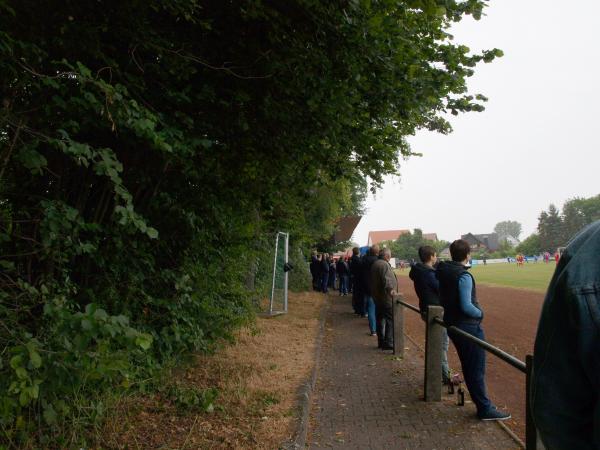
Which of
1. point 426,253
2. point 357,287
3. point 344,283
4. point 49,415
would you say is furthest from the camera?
point 344,283

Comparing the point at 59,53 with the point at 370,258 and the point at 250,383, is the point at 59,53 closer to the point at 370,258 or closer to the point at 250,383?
the point at 250,383

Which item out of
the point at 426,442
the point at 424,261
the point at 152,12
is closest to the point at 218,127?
the point at 152,12

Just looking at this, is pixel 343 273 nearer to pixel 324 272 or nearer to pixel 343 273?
pixel 343 273

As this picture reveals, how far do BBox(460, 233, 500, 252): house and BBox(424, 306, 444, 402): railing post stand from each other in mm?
129913

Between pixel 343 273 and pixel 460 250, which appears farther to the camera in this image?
pixel 343 273

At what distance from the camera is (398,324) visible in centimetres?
830

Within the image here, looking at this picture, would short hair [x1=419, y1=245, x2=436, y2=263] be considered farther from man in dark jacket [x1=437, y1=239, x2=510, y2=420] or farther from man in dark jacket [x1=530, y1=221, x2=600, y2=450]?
man in dark jacket [x1=530, y1=221, x2=600, y2=450]

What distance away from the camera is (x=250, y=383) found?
6.05 metres

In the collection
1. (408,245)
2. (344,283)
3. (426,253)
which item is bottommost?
(344,283)

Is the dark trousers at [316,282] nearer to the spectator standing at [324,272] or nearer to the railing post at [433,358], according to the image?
the spectator standing at [324,272]

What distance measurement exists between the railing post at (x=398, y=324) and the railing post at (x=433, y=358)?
2.34m

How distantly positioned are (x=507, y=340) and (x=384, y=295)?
3.55m

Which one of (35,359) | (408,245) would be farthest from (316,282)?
(408,245)

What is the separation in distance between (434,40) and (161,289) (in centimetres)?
461
